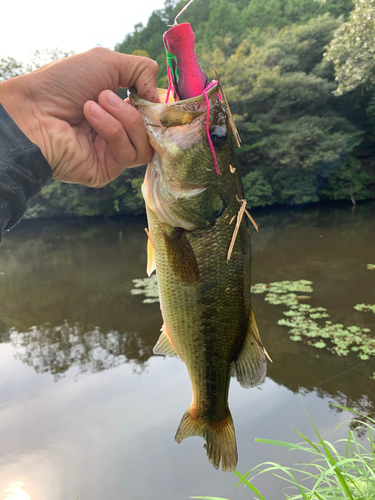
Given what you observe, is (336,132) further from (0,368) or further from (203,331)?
(203,331)

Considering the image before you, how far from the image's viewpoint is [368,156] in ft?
76.8

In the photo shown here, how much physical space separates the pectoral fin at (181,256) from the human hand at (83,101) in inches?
15.4

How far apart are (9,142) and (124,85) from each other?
540 millimetres

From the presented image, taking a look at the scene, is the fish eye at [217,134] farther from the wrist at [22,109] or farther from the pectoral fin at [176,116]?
the wrist at [22,109]

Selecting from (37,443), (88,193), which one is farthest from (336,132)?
(37,443)

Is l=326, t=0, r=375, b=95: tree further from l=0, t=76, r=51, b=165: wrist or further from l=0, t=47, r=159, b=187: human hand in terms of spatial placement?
l=0, t=76, r=51, b=165: wrist

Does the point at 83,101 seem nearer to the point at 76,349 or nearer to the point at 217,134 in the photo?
the point at 217,134

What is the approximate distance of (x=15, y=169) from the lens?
1.42 meters

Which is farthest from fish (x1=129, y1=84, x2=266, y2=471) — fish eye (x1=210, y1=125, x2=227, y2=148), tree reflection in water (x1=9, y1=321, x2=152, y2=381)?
tree reflection in water (x1=9, y1=321, x2=152, y2=381)

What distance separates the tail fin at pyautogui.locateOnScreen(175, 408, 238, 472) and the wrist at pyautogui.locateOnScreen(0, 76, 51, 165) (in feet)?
4.62

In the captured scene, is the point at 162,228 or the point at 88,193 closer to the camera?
the point at 162,228

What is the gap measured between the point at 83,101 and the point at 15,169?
1.40ft

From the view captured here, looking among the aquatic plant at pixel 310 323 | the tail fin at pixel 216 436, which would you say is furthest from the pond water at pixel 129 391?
the tail fin at pixel 216 436

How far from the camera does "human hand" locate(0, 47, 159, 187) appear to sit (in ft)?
4.60
